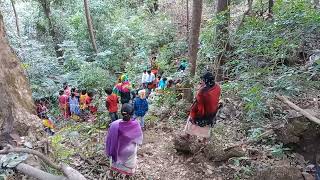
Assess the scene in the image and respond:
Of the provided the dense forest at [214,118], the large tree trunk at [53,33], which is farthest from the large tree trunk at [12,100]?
the large tree trunk at [53,33]

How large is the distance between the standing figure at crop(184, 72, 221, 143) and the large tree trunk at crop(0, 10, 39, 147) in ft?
10.2

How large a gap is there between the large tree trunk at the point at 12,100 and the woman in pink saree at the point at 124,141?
171cm

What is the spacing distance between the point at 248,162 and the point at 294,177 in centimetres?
110

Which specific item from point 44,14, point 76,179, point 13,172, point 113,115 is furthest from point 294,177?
point 44,14

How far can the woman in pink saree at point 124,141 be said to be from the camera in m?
5.46

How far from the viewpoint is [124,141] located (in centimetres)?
556

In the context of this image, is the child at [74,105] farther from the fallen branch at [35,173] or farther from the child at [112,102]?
the fallen branch at [35,173]

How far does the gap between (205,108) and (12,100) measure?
3719mm

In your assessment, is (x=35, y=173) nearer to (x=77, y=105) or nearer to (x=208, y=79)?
(x=208, y=79)

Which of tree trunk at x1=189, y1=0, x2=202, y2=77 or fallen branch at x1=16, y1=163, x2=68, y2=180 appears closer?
fallen branch at x1=16, y1=163, x2=68, y2=180

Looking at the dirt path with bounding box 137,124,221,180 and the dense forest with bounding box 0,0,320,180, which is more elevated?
the dense forest with bounding box 0,0,320,180

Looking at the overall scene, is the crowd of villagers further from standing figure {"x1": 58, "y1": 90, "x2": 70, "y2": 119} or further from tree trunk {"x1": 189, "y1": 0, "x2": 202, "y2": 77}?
tree trunk {"x1": 189, "y1": 0, "x2": 202, "y2": 77}

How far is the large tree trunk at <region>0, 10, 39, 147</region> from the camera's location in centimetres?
612

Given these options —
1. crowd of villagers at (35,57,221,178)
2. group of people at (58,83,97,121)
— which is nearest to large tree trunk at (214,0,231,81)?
crowd of villagers at (35,57,221,178)
